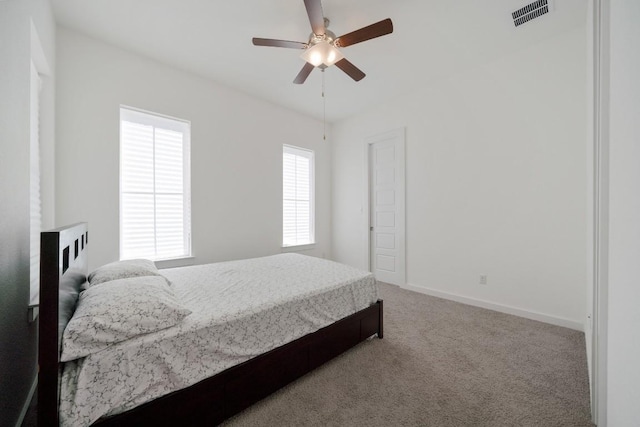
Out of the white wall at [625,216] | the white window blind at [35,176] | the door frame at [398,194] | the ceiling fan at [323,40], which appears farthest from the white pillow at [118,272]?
the door frame at [398,194]

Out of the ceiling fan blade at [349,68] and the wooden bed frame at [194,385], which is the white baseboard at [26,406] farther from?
the ceiling fan blade at [349,68]

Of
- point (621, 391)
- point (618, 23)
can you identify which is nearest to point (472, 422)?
A: point (621, 391)

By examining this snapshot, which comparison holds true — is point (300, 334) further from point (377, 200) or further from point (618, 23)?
point (377, 200)

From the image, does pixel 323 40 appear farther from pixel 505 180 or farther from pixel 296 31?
pixel 505 180

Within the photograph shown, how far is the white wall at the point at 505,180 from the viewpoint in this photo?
2.55 meters

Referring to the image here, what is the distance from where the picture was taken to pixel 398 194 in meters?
4.07

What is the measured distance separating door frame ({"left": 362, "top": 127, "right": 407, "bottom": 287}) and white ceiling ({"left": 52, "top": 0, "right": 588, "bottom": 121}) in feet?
2.99

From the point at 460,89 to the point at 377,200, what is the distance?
204 centimetres

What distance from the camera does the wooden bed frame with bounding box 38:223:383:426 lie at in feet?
3.21

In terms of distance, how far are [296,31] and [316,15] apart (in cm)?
70

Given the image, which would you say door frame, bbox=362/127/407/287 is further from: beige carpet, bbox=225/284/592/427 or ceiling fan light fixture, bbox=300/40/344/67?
ceiling fan light fixture, bbox=300/40/344/67

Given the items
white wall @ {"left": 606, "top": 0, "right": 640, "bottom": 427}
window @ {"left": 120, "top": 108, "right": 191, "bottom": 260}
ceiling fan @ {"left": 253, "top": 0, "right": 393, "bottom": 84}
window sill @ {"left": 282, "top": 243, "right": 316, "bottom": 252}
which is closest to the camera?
white wall @ {"left": 606, "top": 0, "right": 640, "bottom": 427}

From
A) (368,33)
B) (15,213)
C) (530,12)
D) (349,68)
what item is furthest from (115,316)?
(530,12)

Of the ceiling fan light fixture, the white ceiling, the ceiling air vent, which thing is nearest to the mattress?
the ceiling fan light fixture
